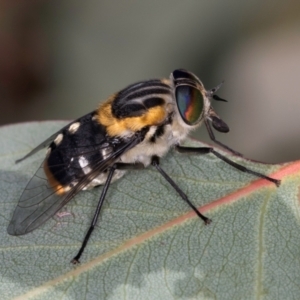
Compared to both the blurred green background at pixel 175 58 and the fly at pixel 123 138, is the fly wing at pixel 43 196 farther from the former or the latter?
the blurred green background at pixel 175 58

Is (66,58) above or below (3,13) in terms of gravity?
below

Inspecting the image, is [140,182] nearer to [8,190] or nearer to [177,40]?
[8,190]

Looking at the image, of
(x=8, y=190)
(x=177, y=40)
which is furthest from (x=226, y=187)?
(x=177, y=40)

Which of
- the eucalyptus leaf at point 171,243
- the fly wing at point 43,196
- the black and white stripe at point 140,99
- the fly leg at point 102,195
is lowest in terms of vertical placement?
the eucalyptus leaf at point 171,243

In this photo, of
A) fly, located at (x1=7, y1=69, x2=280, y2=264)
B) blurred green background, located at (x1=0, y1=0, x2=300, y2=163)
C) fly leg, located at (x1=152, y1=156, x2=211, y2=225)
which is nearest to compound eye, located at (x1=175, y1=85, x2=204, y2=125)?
fly, located at (x1=7, y1=69, x2=280, y2=264)

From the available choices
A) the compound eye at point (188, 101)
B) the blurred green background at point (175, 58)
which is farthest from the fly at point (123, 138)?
the blurred green background at point (175, 58)

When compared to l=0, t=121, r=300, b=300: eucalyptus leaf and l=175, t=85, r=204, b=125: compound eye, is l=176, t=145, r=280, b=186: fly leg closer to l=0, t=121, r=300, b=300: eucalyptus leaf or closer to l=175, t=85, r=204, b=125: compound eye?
l=0, t=121, r=300, b=300: eucalyptus leaf

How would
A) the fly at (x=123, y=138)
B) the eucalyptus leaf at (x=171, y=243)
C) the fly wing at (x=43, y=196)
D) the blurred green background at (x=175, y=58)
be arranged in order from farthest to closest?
the blurred green background at (x=175, y=58) < the fly at (x=123, y=138) < the fly wing at (x=43, y=196) < the eucalyptus leaf at (x=171, y=243)
